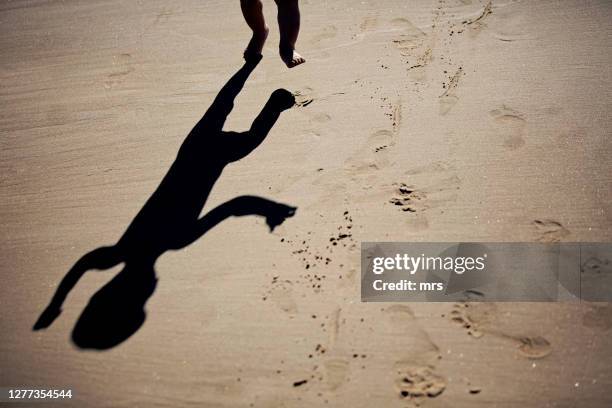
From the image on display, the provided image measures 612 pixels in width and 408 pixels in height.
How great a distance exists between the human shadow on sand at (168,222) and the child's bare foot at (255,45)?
0.43 m

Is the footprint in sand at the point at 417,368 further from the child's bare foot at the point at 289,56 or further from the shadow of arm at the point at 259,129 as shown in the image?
the child's bare foot at the point at 289,56

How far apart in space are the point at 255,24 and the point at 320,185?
1.52 meters

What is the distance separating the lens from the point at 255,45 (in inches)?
134

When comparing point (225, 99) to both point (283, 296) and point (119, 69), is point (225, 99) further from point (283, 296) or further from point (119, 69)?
point (283, 296)

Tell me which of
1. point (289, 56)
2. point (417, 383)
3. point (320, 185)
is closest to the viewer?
point (417, 383)

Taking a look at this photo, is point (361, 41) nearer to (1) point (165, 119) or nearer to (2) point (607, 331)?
(1) point (165, 119)

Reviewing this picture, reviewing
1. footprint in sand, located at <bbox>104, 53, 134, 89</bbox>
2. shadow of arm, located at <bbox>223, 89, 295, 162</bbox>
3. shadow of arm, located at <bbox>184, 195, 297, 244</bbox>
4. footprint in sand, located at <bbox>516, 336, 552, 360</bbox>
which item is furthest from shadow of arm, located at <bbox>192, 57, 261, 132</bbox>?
footprint in sand, located at <bbox>516, 336, 552, 360</bbox>

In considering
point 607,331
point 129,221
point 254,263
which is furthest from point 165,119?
point 607,331

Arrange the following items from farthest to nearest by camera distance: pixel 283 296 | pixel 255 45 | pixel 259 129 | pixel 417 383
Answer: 1. pixel 255 45
2. pixel 259 129
3. pixel 283 296
4. pixel 417 383

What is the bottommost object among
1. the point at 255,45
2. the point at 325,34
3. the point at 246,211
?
the point at 246,211

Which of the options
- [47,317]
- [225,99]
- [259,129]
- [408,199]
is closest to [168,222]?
[47,317]

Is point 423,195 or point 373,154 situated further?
point 373,154

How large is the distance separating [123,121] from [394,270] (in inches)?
89.9

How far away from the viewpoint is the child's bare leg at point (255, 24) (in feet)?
10.4
